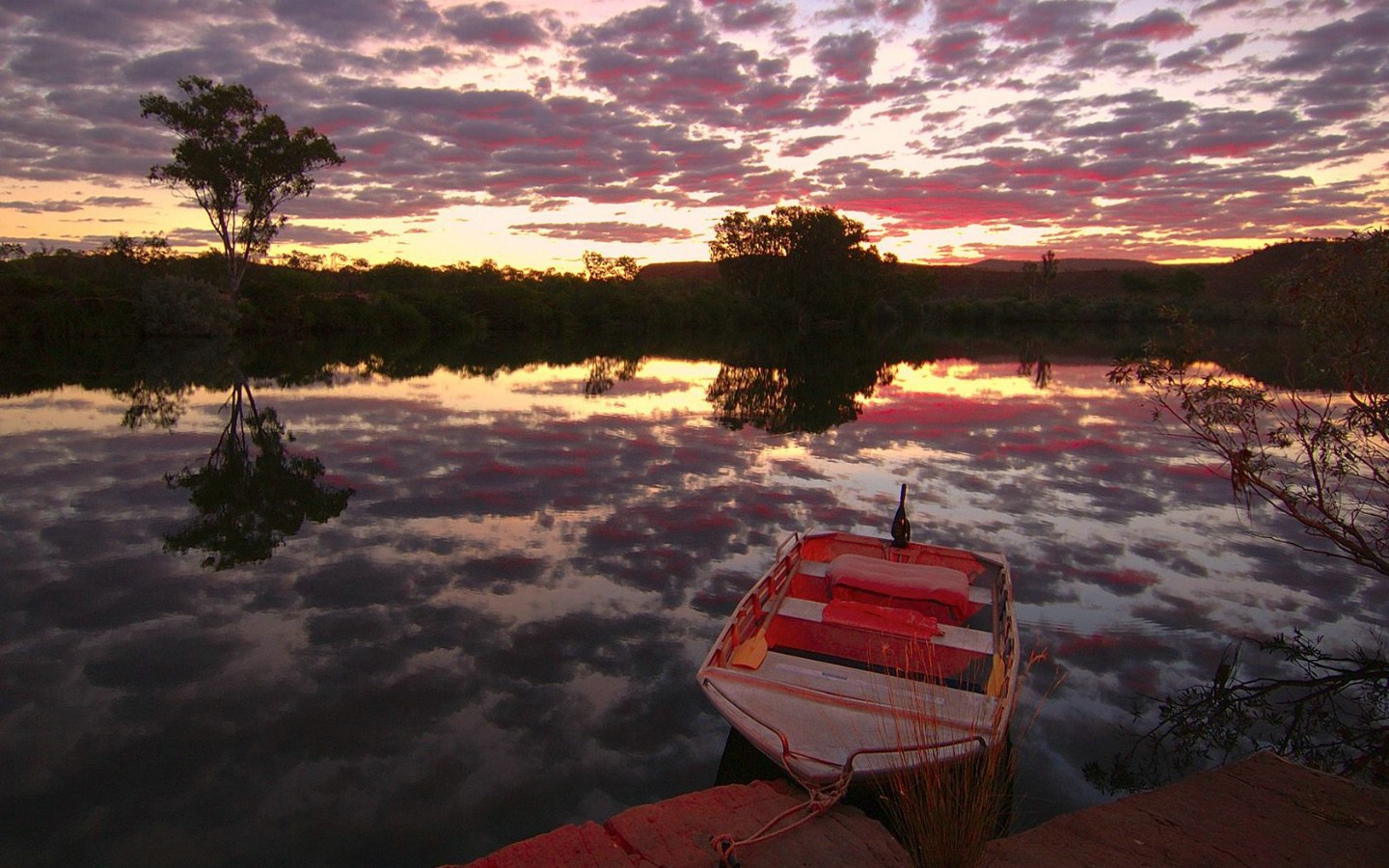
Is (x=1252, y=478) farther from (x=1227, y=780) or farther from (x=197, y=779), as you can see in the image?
(x=197, y=779)

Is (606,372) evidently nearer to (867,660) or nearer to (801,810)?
(867,660)

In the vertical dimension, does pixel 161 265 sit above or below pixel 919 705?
above

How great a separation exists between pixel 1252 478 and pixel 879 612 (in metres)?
3.58

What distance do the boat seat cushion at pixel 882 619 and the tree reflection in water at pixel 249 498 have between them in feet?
22.9

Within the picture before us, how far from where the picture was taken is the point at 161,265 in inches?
2064

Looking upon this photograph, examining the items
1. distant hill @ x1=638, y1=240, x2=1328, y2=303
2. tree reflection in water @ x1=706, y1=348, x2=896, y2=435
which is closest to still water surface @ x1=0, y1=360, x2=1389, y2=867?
tree reflection in water @ x1=706, y1=348, x2=896, y2=435

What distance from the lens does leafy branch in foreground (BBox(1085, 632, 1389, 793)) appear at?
19.7 ft

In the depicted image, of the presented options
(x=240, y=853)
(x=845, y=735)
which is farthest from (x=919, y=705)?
(x=240, y=853)

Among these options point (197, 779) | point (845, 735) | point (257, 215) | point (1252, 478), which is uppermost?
point (257, 215)

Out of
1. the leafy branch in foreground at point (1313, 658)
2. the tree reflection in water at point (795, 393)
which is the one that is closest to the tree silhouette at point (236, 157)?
the tree reflection in water at point (795, 393)

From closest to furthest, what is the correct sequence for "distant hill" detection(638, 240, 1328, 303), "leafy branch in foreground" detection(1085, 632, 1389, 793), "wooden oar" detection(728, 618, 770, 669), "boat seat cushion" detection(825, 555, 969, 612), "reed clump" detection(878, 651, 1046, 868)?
"reed clump" detection(878, 651, 1046, 868)
"leafy branch in foreground" detection(1085, 632, 1389, 793)
"wooden oar" detection(728, 618, 770, 669)
"boat seat cushion" detection(825, 555, 969, 612)
"distant hill" detection(638, 240, 1328, 303)

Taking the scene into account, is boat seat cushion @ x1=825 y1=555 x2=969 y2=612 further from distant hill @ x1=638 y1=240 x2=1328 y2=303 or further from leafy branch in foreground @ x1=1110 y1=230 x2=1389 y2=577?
distant hill @ x1=638 y1=240 x2=1328 y2=303

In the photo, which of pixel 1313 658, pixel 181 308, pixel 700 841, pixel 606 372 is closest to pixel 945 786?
pixel 700 841

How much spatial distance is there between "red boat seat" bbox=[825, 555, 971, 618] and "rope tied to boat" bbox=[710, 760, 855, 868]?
2.80 meters
